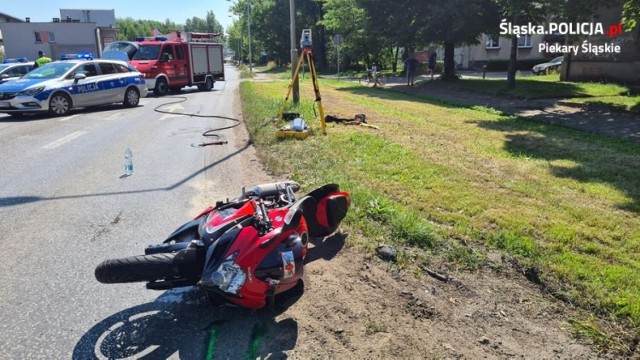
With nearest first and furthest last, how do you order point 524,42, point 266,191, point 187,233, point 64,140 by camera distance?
1. point 187,233
2. point 266,191
3. point 64,140
4. point 524,42

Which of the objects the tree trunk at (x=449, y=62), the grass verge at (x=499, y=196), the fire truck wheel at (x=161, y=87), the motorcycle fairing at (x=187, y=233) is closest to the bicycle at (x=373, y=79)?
the tree trunk at (x=449, y=62)

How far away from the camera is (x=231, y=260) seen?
9.58 ft

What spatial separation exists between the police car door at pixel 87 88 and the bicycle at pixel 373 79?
53.0 feet

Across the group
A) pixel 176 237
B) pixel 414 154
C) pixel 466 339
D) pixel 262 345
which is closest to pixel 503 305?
pixel 466 339

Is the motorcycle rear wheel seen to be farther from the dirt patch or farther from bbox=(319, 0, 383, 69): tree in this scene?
bbox=(319, 0, 383, 69): tree

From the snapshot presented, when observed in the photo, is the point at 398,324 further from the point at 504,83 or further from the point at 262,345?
the point at 504,83

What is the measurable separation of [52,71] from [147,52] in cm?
809

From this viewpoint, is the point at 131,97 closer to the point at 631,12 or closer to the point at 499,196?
the point at 499,196

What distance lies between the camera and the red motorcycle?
116 inches

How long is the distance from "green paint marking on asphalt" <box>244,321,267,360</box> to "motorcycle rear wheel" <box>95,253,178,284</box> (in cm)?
65

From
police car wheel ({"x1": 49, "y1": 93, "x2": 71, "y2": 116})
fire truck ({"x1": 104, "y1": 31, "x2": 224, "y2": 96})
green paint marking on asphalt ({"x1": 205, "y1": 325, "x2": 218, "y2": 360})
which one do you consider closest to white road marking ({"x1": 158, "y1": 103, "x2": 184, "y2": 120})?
police car wheel ({"x1": 49, "y1": 93, "x2": 71, "y2": 116})

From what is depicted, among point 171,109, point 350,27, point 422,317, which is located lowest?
point 422,317

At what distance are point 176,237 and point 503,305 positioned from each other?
2378mm

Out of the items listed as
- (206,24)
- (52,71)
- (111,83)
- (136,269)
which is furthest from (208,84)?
(206,24)
